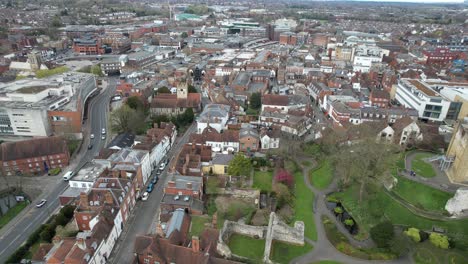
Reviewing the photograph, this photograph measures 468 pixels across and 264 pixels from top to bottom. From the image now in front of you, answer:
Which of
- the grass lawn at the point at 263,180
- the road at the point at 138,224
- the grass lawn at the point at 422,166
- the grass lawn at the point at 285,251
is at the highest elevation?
the grass lawn at the point at 422,166

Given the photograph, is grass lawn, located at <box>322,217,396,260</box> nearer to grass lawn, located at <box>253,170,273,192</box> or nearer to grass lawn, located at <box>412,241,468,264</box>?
grass lawn, located at <box>412,241,468,264</box>

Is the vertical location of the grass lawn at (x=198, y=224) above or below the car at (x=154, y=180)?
above

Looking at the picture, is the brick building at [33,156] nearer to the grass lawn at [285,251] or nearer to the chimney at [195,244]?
the chimney at [195,244]

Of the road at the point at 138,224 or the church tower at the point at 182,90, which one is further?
the church tower at the point at 182,90

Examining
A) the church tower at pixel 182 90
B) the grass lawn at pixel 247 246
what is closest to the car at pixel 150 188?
the grass lawn at pixel 247 246

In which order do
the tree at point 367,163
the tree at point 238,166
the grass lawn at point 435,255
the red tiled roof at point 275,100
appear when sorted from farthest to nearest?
the red tiled roof at point 275,100 → the tree at point 238,166 → the tree at point 367,163 → the grass lawn at point 435,255
